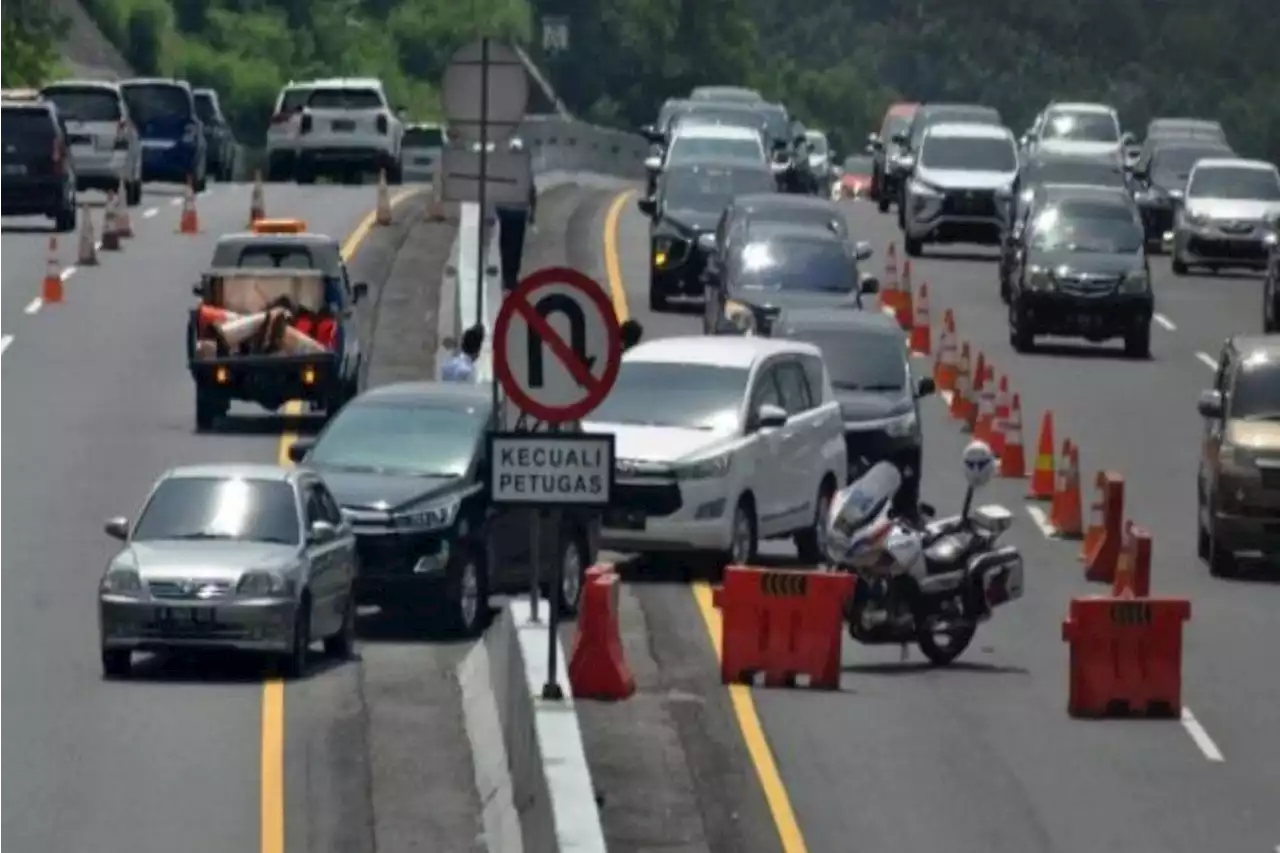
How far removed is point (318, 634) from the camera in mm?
24312

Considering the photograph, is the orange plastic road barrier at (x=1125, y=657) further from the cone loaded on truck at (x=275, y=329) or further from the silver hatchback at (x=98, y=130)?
the silver hatchback at (x=98, y=130)

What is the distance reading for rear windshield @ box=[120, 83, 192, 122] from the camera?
62.5 meters

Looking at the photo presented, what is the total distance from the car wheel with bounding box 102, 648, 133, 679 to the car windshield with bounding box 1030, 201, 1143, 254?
2382 centimetres

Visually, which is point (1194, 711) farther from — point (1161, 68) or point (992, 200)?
point (1161, 68)

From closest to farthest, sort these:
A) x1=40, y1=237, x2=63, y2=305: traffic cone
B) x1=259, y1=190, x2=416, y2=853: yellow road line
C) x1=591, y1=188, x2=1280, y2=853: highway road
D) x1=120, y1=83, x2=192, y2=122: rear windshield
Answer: x1=259, y1=190, x2=416, y2=853: yellow road line
x1=591, y1=188, x2=1280, y2=853: highway road
x1=40, y1=237, x2=63, y2=305: traffic cone
x1=120, y1=83, x2=192, y2=122: rear windshield

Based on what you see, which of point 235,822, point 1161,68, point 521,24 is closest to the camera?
point 235,822

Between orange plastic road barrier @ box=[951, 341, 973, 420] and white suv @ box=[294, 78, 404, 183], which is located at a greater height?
orange plastic road barrier @ box=[951, 341, 973, 420]

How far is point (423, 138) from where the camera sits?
8019cm

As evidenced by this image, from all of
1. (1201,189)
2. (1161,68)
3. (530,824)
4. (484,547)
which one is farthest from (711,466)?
(1161,68)

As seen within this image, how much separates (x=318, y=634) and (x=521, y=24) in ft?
309

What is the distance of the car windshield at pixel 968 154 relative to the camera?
56.5 m

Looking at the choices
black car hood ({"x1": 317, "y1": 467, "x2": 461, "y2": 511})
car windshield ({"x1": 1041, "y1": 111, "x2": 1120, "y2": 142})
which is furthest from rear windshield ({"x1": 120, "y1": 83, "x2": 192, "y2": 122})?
black car hood ({"x1": 317, "y1": 467, "x2": 461, "y2": 511})

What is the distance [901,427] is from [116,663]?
34.8 feet

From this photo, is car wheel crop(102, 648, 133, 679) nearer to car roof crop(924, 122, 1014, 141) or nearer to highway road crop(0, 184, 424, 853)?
highway road crop(0, 184, 424, 853)
